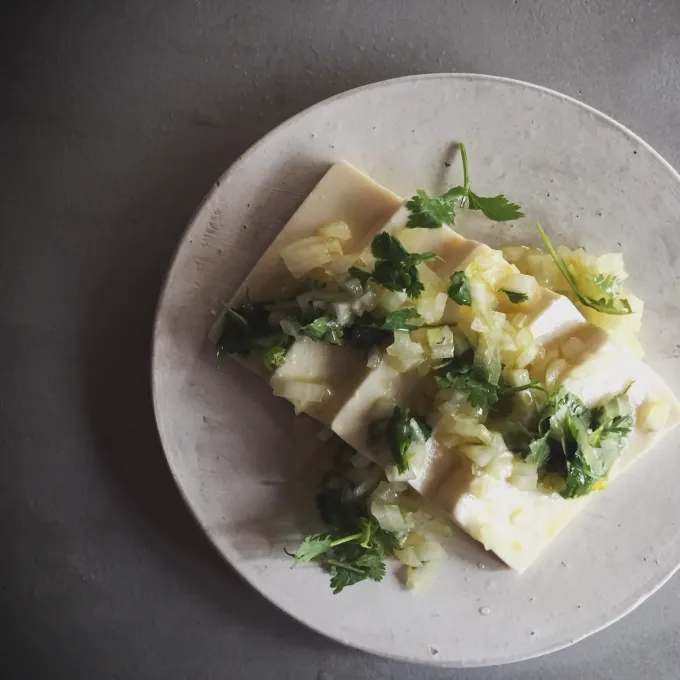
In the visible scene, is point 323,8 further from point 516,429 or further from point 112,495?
point 112,495

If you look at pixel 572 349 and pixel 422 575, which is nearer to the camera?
pixel 572 349

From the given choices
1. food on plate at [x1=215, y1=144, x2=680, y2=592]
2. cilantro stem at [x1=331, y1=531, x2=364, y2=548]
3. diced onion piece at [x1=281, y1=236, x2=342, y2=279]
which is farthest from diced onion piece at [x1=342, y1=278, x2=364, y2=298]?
cilantro stem at [x1=331, y1=531, x2=364, y2=548]

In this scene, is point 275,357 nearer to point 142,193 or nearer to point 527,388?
point 527,388

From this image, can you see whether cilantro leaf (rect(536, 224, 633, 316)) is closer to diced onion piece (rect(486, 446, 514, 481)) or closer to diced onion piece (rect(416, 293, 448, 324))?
diced onion piece (rect(416, 293, 448, 324))

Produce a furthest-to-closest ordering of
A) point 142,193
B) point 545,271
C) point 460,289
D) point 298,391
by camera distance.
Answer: point 142,193
point 545,271
point 298,391
point 460,289

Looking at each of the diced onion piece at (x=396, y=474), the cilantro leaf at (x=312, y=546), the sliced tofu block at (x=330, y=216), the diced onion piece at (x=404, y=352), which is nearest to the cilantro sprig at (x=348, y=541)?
the cilantro leaf at (x=312, y=546)

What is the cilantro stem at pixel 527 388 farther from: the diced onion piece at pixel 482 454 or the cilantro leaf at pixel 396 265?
the cilantro leaf at pixel 396 265

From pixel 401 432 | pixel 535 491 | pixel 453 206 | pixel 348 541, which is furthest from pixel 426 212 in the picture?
pixel 348 541
